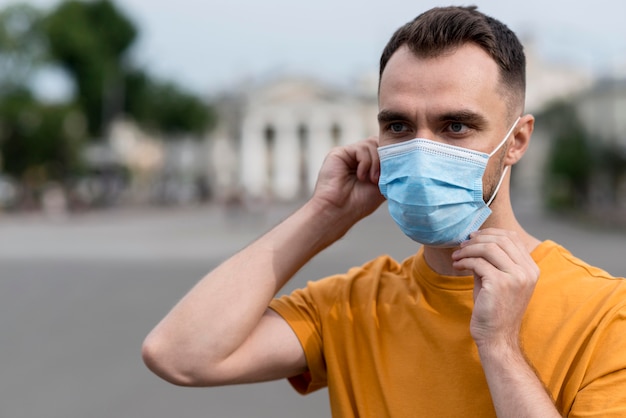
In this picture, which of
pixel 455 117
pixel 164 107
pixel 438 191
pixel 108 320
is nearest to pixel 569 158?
pixel 164 107

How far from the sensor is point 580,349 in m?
2.17

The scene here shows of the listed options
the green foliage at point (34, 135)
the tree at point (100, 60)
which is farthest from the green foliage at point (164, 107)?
the green foliage at point (34, 135)

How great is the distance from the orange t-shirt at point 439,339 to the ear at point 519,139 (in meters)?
0.25

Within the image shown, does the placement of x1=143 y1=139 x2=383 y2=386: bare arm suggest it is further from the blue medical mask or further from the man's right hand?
the blue medical mask

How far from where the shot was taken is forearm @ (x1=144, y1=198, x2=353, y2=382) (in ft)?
8.23

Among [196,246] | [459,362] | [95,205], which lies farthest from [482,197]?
[95,205]

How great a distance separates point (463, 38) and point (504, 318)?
2.29 ft

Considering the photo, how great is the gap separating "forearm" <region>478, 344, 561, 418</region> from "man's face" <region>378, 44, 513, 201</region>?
0.56 m

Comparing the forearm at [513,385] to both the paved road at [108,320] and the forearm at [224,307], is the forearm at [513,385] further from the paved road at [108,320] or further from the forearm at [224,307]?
the paved road at [108,320]

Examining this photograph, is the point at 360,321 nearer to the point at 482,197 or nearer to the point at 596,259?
the point at 482,197

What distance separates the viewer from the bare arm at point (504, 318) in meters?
2.02

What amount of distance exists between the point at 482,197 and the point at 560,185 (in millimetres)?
52035

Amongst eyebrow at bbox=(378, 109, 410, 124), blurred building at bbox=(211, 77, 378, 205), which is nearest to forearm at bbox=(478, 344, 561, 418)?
eyebrow at bbox=(378, 109, 410, 124)

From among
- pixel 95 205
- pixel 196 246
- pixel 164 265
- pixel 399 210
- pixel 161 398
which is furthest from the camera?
pixel 95 205
